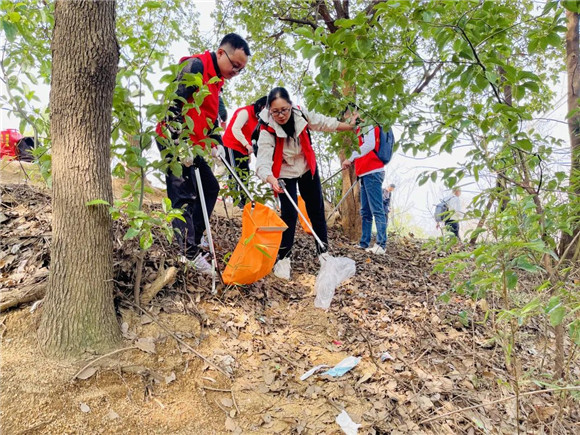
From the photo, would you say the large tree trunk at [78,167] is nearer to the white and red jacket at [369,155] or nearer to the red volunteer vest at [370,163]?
the white and red jacket at [369,155]

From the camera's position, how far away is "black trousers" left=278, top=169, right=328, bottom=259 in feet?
11.7

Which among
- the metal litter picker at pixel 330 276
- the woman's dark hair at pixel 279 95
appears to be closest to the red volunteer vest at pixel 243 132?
the woman's dark hair at pixel 279 95

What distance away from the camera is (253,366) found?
223 centimetres

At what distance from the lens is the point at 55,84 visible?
6.10ft

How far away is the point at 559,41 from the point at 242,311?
243cm

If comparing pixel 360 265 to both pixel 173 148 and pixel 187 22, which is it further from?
pixel 187 22

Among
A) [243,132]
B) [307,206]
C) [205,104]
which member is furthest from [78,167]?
[243,132]

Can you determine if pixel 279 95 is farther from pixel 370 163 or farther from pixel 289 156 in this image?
pixel 370 163

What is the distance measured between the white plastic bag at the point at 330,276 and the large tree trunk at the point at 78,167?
5.51 feet

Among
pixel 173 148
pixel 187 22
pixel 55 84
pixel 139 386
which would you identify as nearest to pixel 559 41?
pixel 173 148

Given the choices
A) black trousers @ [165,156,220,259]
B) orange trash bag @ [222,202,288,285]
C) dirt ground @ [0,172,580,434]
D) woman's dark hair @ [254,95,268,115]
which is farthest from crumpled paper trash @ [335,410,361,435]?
woman's dark hair @ [254,95,268,115]

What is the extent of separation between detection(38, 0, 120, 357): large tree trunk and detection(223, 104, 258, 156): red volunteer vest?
2519mm

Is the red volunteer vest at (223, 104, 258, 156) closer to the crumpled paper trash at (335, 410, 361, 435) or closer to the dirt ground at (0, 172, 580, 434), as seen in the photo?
the dirt ground at (0, 172, 580, 434)

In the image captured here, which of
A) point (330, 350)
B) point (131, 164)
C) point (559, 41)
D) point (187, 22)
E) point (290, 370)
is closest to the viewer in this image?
point (559, 41)
